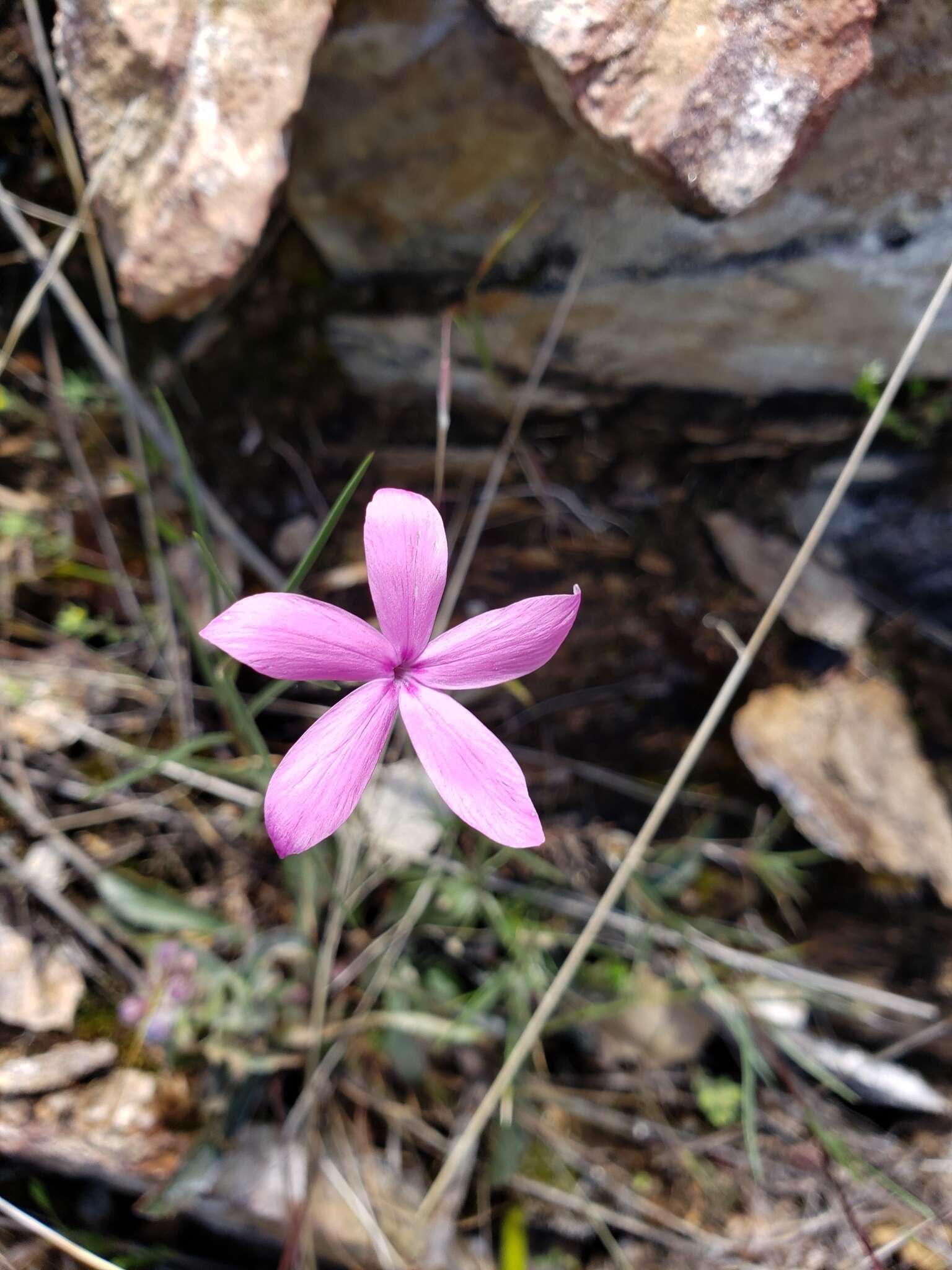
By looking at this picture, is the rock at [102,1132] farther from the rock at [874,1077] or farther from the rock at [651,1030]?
the rock at [874,1077]

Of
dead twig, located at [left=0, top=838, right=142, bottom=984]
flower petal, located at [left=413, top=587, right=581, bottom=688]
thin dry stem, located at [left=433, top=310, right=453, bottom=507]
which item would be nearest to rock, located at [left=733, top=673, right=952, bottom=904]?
thin dry stem, located at [left=433, top=310, right=453, bottom=507]

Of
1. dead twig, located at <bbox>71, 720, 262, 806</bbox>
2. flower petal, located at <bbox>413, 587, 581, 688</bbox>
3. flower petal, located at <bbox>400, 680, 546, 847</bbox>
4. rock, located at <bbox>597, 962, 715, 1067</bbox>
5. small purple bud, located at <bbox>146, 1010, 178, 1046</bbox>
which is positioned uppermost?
flower petal, located at <bbox>413, 587, 581, 688</bbox>

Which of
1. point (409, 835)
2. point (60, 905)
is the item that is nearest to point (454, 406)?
point (409, 835)

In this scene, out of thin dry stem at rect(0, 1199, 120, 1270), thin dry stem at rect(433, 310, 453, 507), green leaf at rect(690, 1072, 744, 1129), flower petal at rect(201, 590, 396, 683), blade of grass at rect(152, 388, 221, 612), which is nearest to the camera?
flower petal at rect(201, 590, 396, 683)

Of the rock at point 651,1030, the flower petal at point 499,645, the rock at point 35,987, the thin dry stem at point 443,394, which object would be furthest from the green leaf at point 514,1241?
the thin dry stem at point 443,394

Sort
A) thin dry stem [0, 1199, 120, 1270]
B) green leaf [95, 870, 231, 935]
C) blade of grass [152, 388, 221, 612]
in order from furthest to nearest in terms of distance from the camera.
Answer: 1. green leaf [95, 870, 231, 935]
2. thin dry stem [0, 1199, 120, 1270]
3. blade of grass [152, 388, 221, 612]

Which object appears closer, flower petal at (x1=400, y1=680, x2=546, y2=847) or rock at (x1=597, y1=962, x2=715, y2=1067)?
flower petal at (x1=400, y1=680, x2=546, y2=847)

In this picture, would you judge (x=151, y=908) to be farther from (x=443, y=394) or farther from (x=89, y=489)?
(x=443, y=394)

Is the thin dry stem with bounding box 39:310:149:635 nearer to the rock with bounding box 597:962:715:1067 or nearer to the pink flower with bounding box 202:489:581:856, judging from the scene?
the pink flower with bounding box 202:489:581:856

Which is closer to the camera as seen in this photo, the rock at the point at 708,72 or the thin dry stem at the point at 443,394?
the rock at the point at 708,72
